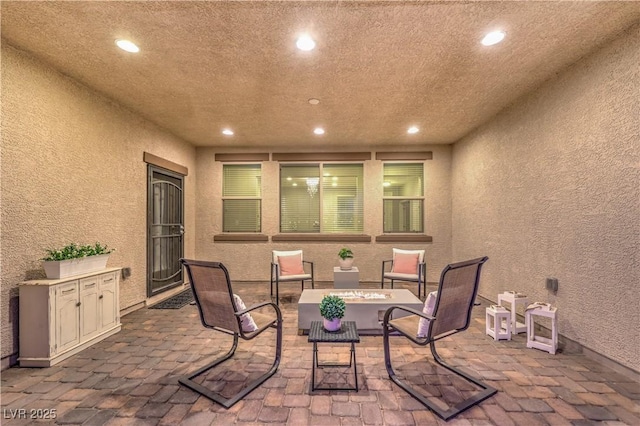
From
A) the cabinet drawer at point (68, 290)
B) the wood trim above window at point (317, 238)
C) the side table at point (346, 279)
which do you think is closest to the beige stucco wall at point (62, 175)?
the cabinet drawer at point (68, 290)

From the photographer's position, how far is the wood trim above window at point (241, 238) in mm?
5797

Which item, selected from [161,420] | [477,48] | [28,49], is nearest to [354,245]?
[477,48]

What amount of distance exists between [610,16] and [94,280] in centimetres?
496

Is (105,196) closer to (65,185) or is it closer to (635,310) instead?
(65,185)

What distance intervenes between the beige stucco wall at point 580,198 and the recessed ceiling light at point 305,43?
2486mm

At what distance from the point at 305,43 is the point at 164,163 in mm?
3372

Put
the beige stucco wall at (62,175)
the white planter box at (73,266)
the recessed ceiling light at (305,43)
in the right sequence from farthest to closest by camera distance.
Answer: the white planter box at (73,266) → the beige stucco wall at (62,175) → the recessed ceiling light at (305,43)

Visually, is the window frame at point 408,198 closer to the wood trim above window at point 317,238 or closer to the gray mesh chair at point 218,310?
the wood trim above window at point 317,238

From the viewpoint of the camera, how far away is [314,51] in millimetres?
2504

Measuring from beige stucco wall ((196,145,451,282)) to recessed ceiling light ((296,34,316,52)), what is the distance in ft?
11.6

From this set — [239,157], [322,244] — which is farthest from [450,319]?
[239,157]

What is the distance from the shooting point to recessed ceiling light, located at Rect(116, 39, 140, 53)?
7.82 ft

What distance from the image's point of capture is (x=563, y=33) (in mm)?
2262

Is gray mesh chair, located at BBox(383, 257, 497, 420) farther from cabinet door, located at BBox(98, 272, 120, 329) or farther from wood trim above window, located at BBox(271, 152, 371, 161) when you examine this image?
wood trim above window, located at BBox(271, 152, 371, 161)
